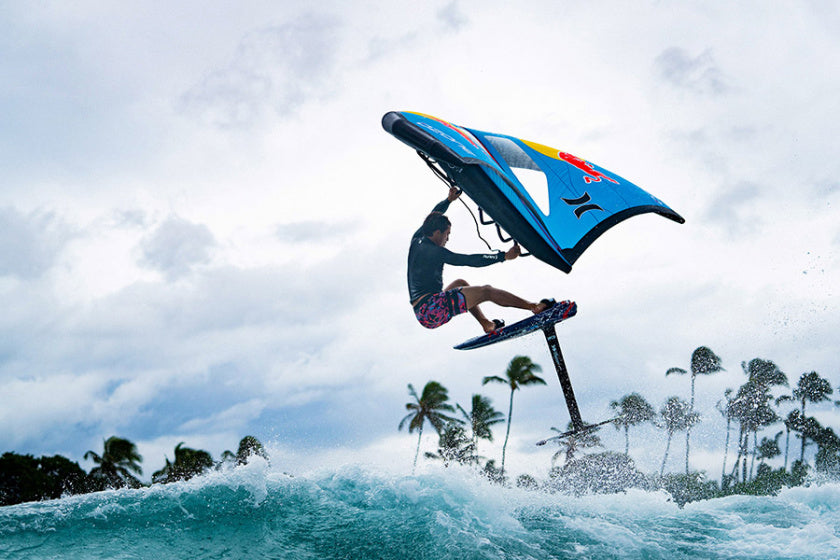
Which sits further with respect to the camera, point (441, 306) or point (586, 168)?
point (586, 168)

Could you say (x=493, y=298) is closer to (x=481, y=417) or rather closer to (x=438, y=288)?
(x=438, y=288)

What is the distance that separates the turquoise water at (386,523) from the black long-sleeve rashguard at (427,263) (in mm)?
2594

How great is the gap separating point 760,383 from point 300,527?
39.9 m

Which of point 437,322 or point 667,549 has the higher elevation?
point 437,322

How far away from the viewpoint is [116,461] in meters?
34.7

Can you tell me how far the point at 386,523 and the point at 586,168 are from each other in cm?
443

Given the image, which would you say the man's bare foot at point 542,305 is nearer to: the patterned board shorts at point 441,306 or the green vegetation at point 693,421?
the patterned board shorts at point 441,306

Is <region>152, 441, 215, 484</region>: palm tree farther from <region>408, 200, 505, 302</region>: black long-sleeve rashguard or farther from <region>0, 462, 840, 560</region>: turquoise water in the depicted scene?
<region>408, 200, 505, 302</region>: black long-sleeve rashguard

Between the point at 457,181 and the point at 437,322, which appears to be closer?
the point at 457,181

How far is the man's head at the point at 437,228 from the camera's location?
19.9 ft

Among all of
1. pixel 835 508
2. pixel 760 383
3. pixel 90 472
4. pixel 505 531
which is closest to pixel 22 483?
pixel 90 472

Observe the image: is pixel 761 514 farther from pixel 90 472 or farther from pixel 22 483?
Result: pixel 90 472

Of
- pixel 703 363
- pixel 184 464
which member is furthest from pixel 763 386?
pixel 184 464

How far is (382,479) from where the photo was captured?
7.89 metres
